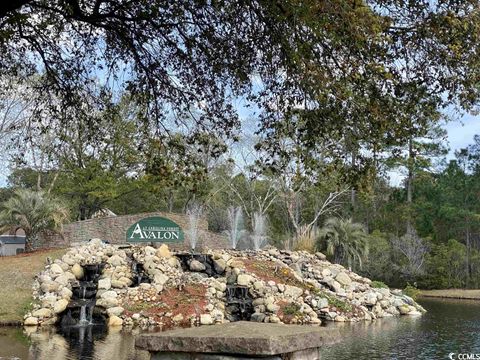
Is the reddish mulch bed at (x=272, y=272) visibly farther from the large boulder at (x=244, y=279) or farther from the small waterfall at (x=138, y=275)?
the small waterfall at (x=138, y=275)

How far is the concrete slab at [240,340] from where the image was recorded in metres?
3.83

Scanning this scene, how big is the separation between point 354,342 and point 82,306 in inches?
284

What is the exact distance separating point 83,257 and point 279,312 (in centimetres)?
629

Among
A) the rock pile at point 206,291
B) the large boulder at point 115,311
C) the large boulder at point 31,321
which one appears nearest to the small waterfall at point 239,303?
the rock pile at point 206,291

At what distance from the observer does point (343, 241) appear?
26.2 metres

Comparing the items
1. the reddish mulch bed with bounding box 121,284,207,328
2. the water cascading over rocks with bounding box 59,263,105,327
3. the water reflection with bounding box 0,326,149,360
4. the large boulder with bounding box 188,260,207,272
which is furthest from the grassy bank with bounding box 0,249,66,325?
the large boulder with bounding box 188,260,207,272

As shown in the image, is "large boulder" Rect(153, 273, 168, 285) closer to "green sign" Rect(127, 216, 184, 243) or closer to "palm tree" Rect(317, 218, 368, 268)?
"green sign" Rect(127, 216, 184, 243)

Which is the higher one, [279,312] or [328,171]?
[328,171]

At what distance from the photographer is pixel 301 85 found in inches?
218

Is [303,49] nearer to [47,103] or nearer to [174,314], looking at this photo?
[47,103]

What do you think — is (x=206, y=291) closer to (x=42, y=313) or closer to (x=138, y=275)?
(x=138, y=275)

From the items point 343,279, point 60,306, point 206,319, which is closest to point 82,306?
point 60,306

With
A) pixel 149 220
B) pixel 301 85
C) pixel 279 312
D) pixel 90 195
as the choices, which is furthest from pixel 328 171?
pixel 90 195

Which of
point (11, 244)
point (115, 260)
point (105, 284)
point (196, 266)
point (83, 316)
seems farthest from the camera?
point (11, 244)
